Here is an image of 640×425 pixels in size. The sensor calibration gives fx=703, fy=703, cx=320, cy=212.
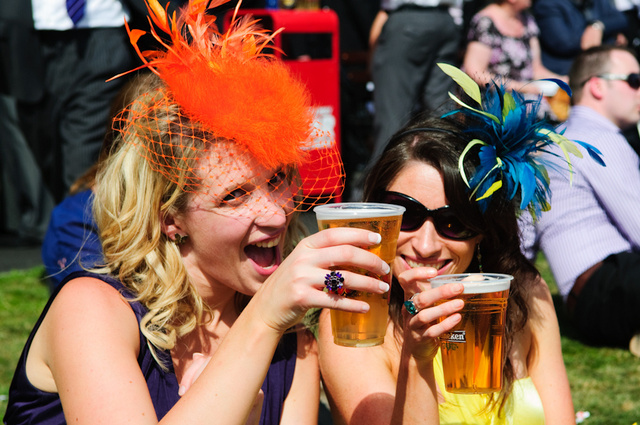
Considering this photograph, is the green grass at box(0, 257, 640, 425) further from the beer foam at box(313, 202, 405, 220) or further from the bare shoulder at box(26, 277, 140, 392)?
the beer foam at box(313, 202, 405, 220)

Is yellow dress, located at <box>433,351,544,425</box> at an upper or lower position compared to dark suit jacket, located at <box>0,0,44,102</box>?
lower

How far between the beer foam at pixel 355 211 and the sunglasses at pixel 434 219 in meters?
0.66

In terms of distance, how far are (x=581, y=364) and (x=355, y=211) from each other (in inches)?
136

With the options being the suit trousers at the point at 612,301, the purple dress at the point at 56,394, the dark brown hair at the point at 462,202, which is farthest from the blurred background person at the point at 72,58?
the suit trousers at the point at 612,301

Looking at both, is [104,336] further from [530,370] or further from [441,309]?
[530,370]

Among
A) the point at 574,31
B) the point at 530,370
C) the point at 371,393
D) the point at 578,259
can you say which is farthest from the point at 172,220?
the point at 574,31

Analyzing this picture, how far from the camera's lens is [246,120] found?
2096 millimetres

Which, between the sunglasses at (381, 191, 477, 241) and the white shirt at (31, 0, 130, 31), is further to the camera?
the white shirt at (31, 0, 130, 31)

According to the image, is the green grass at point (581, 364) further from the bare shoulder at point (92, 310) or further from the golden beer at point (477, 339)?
the golden beer at point (477, 339)

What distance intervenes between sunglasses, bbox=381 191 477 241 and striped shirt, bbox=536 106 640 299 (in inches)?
104

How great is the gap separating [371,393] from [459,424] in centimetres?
39

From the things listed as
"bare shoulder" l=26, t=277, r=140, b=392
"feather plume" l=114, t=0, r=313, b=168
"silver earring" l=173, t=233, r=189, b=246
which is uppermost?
"feather plume" l=114, t=0, r=313, b=168

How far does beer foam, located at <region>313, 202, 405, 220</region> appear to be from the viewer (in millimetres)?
1806

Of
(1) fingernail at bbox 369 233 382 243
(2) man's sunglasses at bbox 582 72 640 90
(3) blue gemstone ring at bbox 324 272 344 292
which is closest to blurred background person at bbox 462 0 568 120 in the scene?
(2) man's sunglasses at bbox 582 72 640 90
